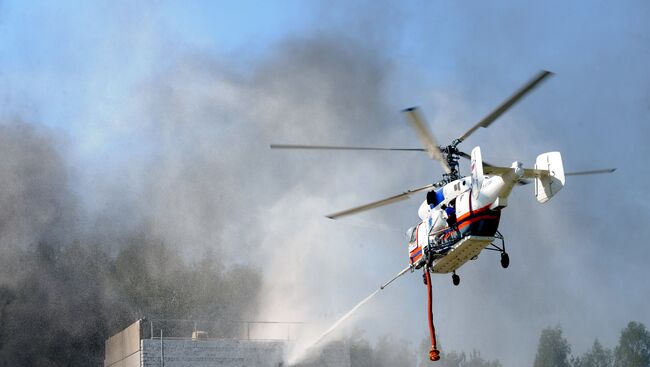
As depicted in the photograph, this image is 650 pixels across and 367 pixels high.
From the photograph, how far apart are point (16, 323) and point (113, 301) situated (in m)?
5.56

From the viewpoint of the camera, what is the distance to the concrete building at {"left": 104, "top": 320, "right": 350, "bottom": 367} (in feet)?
112

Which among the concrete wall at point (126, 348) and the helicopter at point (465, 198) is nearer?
the helicopter at point (465, 198)

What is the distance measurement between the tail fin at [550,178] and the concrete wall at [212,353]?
16.6 meters

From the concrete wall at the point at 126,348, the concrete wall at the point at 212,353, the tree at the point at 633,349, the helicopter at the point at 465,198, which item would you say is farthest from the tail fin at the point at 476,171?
the tree at the point at 633,349

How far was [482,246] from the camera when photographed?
23.5 metres

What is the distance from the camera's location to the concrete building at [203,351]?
34156mm

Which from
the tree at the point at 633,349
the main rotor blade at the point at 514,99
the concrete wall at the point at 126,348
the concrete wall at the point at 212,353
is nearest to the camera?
the main rotor blade at the point at 514,99

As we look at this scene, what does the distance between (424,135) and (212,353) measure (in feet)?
51.8

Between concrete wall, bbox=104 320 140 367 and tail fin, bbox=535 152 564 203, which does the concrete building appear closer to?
concrete wall, bbox=104 320 140 367

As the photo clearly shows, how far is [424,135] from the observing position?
23.3 metres

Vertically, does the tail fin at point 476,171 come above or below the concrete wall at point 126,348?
above

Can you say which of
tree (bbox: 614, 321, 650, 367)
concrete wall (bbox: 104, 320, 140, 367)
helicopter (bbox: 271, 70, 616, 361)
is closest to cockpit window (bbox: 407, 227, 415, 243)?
helicopter (bbox: 271, 70, 616, 361)

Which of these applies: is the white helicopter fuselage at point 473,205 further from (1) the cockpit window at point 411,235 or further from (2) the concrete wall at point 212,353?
(2) the concrete wall at point 212,353

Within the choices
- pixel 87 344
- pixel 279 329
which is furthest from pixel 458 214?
pixel 87 344
